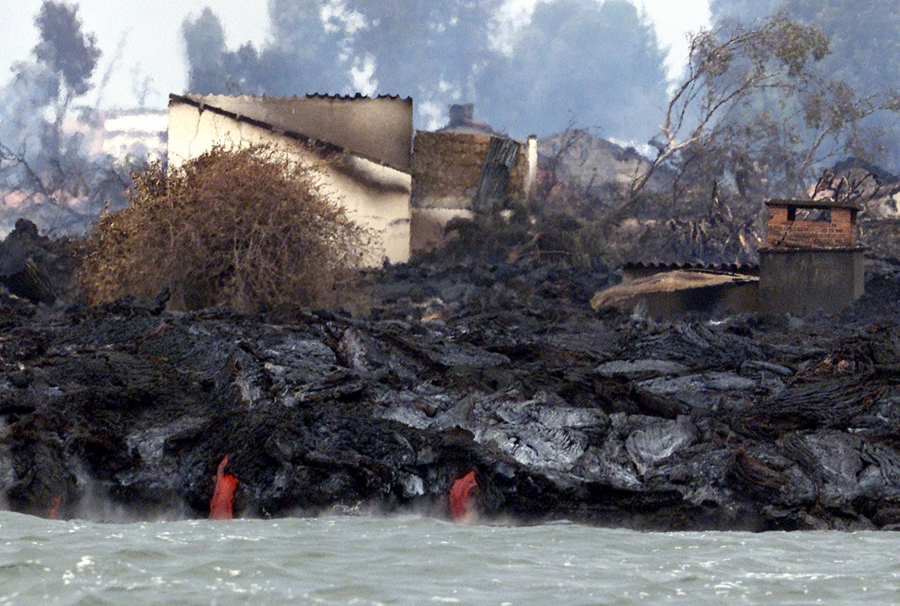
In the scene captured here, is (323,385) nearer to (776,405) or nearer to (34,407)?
(34,407)

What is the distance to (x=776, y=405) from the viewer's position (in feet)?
35.4

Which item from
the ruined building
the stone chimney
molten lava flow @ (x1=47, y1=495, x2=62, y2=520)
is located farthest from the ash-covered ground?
the stone chimney

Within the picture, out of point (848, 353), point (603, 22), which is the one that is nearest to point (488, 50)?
point (603, 22)

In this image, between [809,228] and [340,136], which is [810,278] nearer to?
[809,228]

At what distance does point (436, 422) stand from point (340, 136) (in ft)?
52.3

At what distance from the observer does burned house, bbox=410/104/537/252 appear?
26.9m

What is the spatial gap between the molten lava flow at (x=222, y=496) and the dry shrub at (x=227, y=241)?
22.2 ft

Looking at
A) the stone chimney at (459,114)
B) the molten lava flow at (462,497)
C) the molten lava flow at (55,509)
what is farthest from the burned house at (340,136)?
the stone chimney at (459,114)

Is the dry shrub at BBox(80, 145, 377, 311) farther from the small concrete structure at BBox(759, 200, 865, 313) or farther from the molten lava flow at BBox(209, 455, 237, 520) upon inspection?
the small concrete structure at BBox(759, 200, 865, 313)

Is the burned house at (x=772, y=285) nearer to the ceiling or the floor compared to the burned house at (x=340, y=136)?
nearer to the floor

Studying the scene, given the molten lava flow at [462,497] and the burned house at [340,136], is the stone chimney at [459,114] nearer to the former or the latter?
the burned house at [340,136]

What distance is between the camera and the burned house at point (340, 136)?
23312mm

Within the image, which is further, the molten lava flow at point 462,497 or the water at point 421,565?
the molten lava flow at point 462,497

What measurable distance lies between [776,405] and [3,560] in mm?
6856
